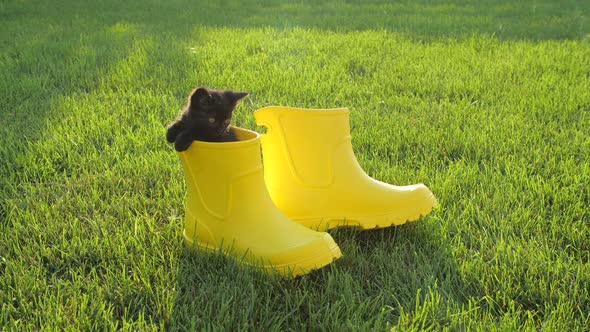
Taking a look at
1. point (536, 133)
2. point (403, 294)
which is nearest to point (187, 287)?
point (403, 294)

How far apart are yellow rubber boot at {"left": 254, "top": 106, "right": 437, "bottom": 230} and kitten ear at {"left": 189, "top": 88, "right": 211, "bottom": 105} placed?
0.32 metres

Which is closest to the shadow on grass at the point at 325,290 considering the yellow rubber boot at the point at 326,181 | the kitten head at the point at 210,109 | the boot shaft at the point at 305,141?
the yellow rubber boot at the point at 326,181

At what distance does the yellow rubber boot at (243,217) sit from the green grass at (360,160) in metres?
0.06

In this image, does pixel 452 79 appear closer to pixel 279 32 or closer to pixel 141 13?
pixel 279 32

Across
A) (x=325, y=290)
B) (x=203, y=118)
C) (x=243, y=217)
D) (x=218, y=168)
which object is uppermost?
(x=203, y=118)

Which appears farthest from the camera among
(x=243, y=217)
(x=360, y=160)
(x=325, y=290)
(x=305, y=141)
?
(x=360, y=160)

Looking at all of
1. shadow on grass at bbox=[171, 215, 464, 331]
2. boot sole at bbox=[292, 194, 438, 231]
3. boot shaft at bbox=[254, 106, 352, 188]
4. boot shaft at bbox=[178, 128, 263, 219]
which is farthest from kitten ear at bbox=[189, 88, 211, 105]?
boot sole at bbox=[292, 194, 438, 231]

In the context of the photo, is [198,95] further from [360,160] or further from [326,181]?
[360,160]

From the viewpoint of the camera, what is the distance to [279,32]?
18.6 ft

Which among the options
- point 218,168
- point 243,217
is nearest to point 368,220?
point 243,217

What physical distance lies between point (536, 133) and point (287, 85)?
1.66 meters

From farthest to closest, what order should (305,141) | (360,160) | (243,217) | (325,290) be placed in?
(360,160)
(305,141)
(243,217)
(325,290)

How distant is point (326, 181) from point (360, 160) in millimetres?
621

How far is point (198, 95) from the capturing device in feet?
4.89
